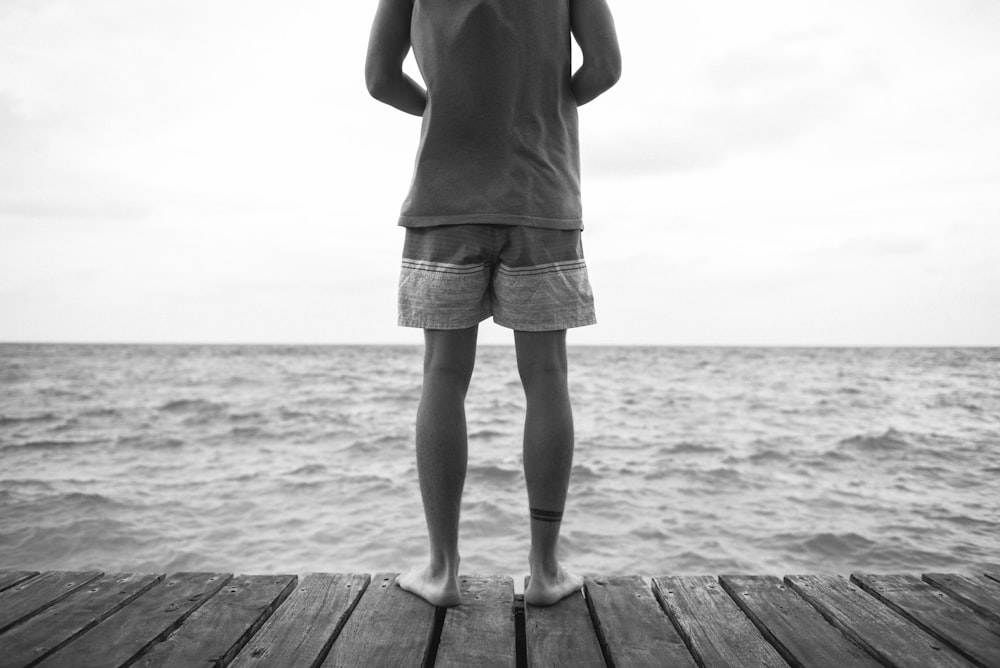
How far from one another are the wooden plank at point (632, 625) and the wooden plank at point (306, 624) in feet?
2.18

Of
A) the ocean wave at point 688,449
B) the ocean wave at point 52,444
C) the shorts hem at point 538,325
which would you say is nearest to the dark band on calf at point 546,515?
the shorts hem at point 538,325

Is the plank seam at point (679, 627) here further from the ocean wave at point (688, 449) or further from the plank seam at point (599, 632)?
the ocean wave at point (688, 449)

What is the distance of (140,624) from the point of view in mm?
1720

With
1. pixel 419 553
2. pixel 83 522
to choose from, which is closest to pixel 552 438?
pixel 419 553

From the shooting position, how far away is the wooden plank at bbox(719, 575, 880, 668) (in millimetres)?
1528

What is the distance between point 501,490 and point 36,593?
4.49 meters

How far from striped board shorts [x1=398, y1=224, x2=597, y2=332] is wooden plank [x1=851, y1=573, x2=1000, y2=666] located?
1.17 m

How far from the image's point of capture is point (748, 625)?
5.64 ft

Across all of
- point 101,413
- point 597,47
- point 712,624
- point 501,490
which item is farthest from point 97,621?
point 101,413

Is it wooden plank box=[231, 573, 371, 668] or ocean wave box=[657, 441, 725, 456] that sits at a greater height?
wooden plank box=[231, 573, 371, 668]

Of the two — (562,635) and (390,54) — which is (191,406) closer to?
(390,54)

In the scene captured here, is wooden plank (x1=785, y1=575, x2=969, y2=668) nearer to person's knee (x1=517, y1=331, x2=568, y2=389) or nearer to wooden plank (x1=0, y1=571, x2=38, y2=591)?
person's knee (x1=517, y1=331, x2=568, y2=389)

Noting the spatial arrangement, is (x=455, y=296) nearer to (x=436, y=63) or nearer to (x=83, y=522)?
(x=436, y=63)

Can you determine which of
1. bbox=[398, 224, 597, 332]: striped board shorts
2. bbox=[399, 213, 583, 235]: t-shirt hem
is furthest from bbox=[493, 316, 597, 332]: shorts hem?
bbox=[399, 213, 583, 235]: t-shirt hem
